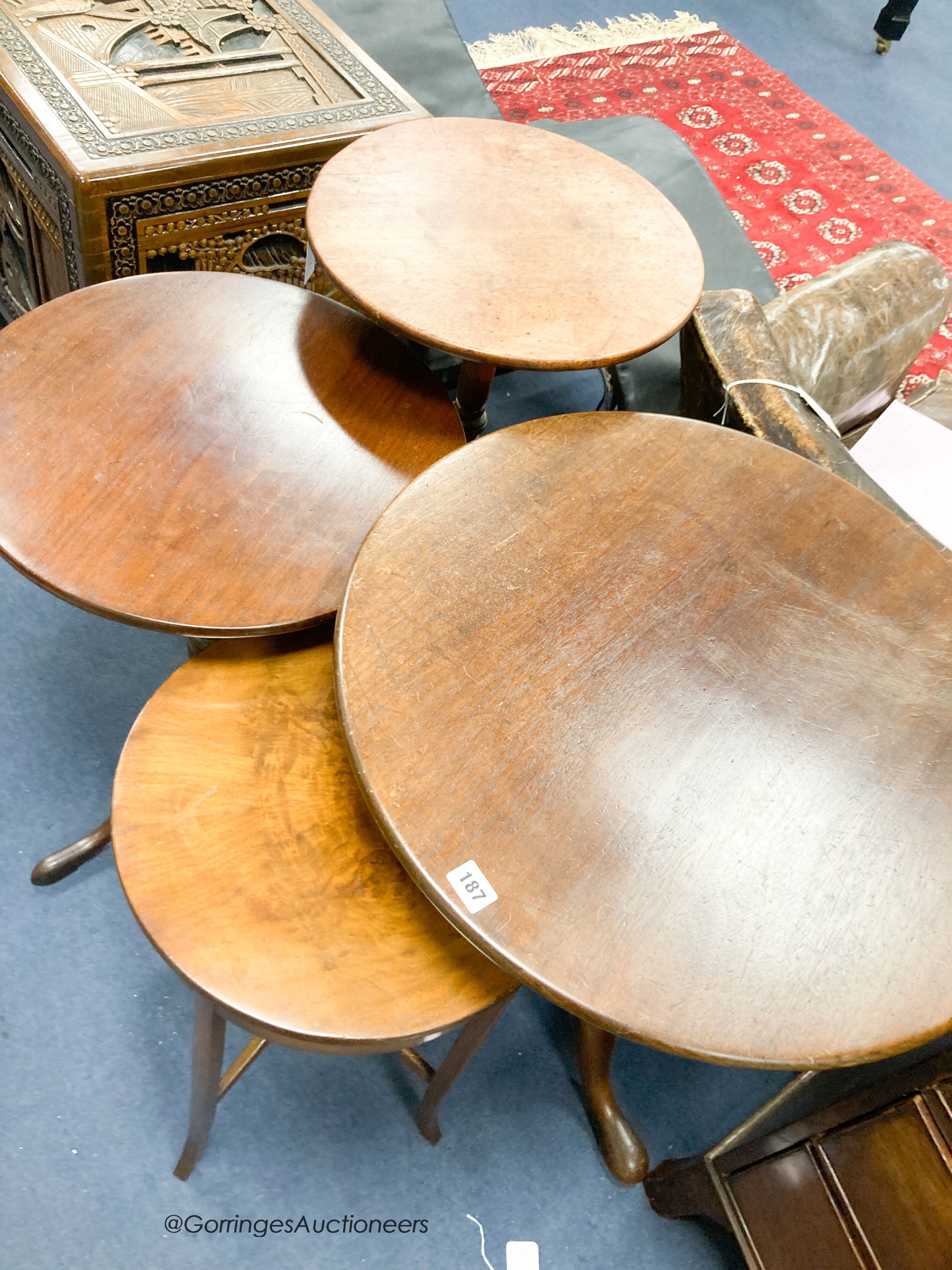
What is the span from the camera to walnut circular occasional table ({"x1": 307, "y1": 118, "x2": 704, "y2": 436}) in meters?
1.26

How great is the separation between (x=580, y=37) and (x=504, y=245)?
3.03 meters

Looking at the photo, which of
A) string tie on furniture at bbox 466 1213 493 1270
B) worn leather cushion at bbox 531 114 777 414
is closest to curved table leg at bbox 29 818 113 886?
string tie on furniture at bbox 466 1213 493 1270

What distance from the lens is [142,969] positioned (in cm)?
151

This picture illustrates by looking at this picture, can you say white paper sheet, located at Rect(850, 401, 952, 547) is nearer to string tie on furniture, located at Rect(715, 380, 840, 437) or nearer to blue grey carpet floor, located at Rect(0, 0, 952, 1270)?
string tie on furniture, located at Rect(715, 380, 840, 437)

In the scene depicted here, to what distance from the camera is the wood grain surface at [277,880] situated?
0.92m

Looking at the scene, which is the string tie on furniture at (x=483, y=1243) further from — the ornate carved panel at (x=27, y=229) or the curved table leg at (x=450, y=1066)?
the ornate carved panel at (x=27, y=229)

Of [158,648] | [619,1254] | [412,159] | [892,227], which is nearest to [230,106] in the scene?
[412,159]

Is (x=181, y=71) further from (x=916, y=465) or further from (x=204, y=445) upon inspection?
(x=916, y=465)

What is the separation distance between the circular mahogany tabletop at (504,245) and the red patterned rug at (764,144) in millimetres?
1775

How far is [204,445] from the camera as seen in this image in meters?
1.23

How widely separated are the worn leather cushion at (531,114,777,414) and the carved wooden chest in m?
0.74

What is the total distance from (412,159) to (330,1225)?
5.36 ft

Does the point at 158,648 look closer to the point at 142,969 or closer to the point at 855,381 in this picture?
the point at 142,969

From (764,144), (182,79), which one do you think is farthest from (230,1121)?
(764,144)
